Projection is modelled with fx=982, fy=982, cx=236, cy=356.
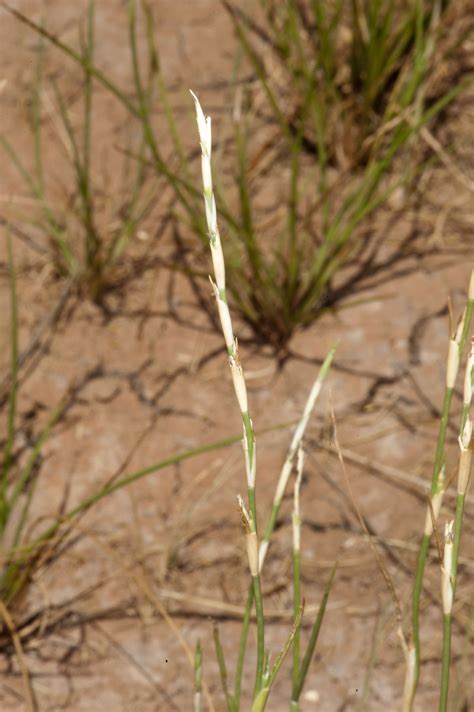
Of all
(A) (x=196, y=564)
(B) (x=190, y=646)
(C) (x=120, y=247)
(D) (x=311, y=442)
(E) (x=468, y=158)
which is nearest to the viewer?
(B) (x=190, y=646)

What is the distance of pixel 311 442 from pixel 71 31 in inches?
47.6

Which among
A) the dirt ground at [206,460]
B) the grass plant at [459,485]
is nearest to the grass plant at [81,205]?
the dirt ground at [206,460]

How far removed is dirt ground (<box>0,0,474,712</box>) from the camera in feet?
4.96

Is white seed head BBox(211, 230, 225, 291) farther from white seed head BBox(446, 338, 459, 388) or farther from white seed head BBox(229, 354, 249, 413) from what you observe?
white seed head BBox(446, 338, 459, 388)

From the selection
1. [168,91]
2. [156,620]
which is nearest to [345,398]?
[156,620]

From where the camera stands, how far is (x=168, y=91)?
89.2 inches

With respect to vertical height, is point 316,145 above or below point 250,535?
above

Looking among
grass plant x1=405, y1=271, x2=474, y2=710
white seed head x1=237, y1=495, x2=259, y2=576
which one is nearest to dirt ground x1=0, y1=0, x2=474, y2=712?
grass plant x1=405, y1=271, x2=474, y2=710

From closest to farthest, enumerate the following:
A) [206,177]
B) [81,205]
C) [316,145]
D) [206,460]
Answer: [206,177], [206,460], [81,205], [316,145]

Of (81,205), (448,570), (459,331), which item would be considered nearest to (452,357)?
(459,331)

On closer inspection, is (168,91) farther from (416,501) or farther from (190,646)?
(190,646)

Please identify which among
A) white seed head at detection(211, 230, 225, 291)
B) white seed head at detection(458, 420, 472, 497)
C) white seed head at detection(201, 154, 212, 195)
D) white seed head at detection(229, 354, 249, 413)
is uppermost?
white seed head at detection(201, 154, 212, 195)

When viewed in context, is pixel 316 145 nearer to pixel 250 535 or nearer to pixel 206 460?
pixel 206 460

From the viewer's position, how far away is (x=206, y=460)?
69.6 inches
